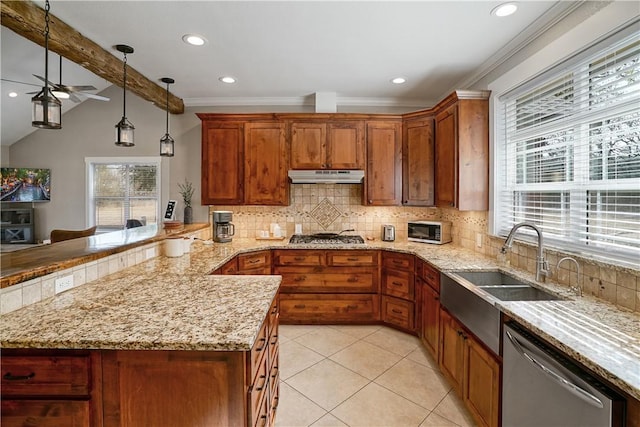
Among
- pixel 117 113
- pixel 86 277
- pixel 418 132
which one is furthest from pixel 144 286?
pixel 117 113

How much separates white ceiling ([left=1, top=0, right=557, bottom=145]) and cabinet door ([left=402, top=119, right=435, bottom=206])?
0.51 metres

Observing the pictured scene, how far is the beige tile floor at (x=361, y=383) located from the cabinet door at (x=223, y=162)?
71.3 inches

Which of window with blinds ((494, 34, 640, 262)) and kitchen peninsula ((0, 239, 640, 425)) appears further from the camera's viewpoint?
window with blinds ((494, 34, 640, 262))

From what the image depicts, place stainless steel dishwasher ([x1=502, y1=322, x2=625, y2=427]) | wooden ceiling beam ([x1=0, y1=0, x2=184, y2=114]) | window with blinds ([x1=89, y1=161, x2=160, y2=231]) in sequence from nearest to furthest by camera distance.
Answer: stainless steel dishwasher ([x1=502, y1=322, x2=625, y2=427]) → wooden ceiling beam ([x1=0, y1=0, x2=184, y2=114]) → window with blinds ([x1=89, y1=161, x2=160, y2=231])

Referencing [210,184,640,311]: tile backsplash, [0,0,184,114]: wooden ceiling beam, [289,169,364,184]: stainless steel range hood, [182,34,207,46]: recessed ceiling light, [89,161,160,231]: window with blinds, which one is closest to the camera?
[0,0,184,114]: wooden ceiling beam

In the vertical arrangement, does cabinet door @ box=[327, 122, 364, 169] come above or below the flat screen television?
above

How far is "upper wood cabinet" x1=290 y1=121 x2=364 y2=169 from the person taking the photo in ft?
12.0

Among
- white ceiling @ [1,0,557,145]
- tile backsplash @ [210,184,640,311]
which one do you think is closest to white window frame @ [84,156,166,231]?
tile backsplash @ [210,184,640,311]

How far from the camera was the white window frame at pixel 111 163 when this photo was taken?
431 centimetres

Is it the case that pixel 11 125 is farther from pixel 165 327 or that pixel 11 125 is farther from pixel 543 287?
pixel 543 287

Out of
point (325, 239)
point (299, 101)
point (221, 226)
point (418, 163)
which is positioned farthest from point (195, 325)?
point (299, 101)

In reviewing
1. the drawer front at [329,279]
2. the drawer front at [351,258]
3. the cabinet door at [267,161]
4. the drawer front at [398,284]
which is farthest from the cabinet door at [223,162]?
the drawer front at [398,284]

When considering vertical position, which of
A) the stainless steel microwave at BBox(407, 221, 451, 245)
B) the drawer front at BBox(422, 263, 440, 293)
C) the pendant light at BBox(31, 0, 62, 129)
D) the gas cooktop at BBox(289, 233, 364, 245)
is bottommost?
the drawer front at BBox(422, 263, 440, 293)

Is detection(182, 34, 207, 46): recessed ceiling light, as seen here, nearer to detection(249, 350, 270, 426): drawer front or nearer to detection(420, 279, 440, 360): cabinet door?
detection(249, 350, 270, 426): drawer front
